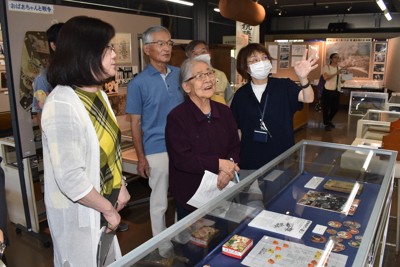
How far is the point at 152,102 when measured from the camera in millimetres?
2500

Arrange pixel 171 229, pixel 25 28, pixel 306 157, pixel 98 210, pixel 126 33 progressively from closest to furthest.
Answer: pixel 171 229
pixel 98 210
pixel 306 157
pixel 25 28
pixel 126 33

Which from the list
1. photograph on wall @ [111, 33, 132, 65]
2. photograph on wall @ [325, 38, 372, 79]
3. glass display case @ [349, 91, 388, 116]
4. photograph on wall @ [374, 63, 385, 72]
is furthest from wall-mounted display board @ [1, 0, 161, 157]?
photograph on wall @ [374, 63, 385, 72]

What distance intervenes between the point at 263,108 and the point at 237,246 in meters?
1.14

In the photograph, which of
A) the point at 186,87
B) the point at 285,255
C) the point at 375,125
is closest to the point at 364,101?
the point at 375,125

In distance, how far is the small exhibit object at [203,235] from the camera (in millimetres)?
1360

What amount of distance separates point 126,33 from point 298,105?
2.18 meters

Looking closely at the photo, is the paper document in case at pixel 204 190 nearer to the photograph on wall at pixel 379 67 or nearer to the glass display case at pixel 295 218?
the glass display case at pixel 295 218

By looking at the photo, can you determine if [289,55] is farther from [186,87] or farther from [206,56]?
[186,87]

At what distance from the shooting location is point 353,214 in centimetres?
171

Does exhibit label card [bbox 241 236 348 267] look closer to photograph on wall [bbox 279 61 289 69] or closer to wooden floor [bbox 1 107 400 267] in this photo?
wooden floor [bbox 1 107 400 267]

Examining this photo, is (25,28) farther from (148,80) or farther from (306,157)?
(306,157)

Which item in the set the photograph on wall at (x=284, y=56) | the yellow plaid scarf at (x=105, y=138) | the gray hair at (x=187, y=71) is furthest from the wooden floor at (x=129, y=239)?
→ the photograph on wall at (x=284, y=56)

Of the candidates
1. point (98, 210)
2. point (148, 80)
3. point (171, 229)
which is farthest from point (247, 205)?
point (148, 80)

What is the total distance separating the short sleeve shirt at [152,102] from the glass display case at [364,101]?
23.0ft
